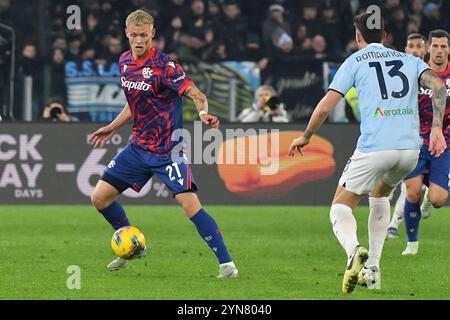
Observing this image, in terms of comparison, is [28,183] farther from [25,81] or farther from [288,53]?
[288,53]

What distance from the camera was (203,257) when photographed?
11711 millimetres

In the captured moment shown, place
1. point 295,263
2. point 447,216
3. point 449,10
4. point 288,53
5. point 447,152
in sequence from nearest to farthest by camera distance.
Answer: point 295,263 < point 447,152 < point 447,216 < point 288,53 < point 449,10

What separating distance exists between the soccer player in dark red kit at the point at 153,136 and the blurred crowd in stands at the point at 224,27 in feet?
31.5

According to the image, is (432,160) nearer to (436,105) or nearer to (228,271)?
(228,271)

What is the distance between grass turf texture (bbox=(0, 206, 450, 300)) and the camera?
30.2 ft

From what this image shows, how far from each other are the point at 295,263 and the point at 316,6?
11011mm

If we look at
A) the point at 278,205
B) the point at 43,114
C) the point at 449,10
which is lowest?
the point at 278,205

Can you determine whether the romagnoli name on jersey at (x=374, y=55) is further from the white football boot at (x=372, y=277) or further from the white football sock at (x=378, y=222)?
the white football boot at (x=372, y=277)

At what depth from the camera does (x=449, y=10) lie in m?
22.2

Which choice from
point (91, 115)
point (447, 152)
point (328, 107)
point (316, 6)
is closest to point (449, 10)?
point (316, 6)

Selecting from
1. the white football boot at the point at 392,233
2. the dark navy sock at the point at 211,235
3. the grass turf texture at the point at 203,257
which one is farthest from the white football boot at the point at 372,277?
the white football boot at the point at 392,233

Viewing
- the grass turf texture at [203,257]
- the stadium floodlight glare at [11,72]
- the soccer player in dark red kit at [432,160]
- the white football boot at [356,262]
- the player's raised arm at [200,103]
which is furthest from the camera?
the stadium floodlight glare at [11,72]

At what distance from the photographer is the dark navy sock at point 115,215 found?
414 inches

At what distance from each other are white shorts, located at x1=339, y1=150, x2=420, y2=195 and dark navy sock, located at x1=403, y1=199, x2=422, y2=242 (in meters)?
3.33
